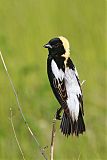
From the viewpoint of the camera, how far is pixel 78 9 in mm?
7617

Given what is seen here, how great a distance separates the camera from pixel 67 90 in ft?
14.3

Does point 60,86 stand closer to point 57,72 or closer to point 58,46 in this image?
point 57,72

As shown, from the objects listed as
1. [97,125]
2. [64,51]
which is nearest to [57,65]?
[64,51]

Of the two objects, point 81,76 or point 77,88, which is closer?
point 77,88

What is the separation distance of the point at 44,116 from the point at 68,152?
1.45ft

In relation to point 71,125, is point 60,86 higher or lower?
higher

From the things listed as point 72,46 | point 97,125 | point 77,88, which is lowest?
point 97,125

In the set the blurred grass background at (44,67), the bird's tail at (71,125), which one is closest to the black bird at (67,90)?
the bird's tail at (71,125)

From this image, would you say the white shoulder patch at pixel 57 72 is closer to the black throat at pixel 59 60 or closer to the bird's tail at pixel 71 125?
the black throat at pixel 59 60

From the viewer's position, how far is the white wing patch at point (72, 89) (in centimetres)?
434

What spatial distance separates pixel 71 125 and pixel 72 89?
25cm

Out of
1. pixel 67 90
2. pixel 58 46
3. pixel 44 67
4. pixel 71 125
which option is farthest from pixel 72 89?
pixel 44 67

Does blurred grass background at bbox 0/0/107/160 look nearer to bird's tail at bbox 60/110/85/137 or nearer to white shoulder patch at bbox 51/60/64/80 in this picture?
bird's tail at bbox 60/110/85/137

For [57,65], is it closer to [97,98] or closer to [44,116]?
[44,116]
